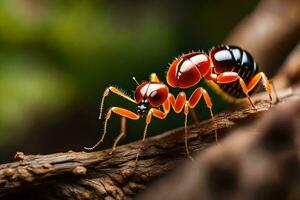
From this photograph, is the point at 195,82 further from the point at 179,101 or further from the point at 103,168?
the point at 103,168

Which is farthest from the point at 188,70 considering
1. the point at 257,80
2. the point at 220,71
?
the point at 257,80

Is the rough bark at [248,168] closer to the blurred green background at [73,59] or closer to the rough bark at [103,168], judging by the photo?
the rough bark at [103,168]

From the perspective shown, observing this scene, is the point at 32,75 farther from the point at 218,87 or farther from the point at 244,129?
the point at 244,129

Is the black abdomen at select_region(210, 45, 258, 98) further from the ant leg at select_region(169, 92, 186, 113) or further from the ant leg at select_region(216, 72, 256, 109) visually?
the ant leg at select_region(169, 92, 186, 113)

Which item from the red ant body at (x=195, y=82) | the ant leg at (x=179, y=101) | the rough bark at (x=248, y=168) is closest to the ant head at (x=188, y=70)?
the red ant body at (x=195, y=82)

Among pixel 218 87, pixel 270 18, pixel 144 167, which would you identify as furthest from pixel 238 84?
pixel 270 18

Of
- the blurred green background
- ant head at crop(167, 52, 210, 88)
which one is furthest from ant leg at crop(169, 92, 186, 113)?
the blurred green background
